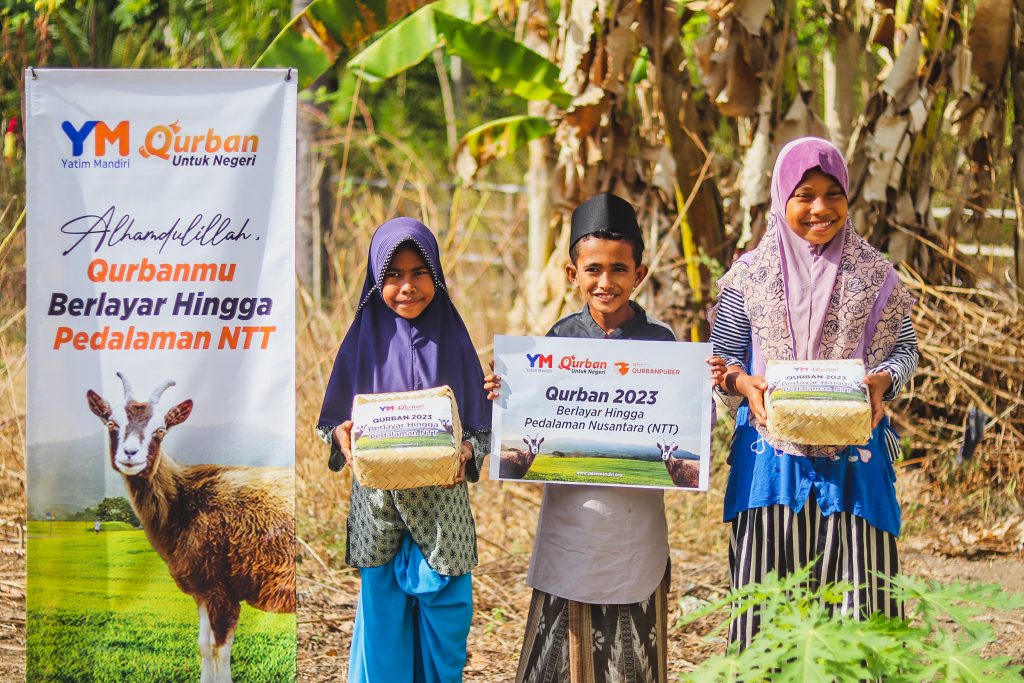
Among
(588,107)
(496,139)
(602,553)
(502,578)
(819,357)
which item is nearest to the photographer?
(819,357)

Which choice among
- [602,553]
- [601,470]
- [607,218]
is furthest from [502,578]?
[607,218]

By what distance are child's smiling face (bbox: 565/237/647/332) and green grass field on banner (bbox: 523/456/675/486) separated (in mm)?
453

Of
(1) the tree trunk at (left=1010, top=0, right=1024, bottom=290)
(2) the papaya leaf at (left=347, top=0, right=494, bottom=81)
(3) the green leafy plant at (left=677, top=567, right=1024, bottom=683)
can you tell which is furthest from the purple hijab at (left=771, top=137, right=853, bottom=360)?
(1) the tree trunk at (left=1010, top=0, right=1024, bottom=290)

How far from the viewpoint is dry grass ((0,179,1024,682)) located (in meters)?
4.83

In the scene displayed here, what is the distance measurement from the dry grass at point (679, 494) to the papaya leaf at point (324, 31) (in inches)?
39.9

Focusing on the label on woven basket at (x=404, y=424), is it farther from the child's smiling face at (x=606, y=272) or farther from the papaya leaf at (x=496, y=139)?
the papaya leaf at (x=496, y=139)

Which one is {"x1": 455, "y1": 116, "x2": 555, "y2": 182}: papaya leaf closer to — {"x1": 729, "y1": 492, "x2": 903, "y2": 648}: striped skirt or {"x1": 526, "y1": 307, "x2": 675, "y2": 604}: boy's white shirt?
{"x1": 526, "y1": 307, "x2": 675, "y2": 604}: boy's white shirt

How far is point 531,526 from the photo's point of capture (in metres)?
5.72

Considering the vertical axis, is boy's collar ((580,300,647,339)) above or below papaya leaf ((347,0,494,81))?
below

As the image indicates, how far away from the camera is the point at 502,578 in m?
5.14

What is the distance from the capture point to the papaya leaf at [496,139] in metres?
6.23

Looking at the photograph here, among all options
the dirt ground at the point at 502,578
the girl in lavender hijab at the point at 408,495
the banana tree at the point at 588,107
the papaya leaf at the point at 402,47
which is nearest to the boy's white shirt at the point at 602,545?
the girl in lavender hijab at the point at 408,495

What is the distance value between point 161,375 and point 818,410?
6.30 feet

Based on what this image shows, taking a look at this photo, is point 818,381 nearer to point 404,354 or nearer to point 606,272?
point 606,272
